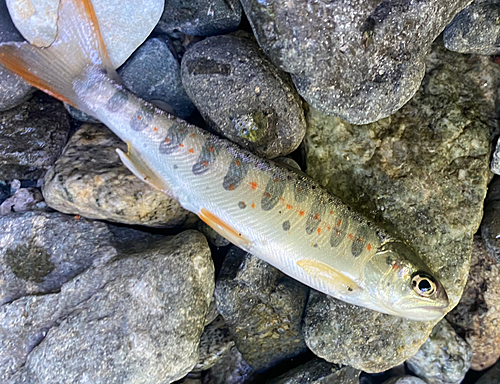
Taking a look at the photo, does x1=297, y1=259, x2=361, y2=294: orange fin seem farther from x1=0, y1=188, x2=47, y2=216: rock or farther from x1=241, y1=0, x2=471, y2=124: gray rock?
x1=0, y1=188, x2=47, y2=216: rock

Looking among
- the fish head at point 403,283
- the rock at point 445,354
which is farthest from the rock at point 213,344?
the rock at point 445,354

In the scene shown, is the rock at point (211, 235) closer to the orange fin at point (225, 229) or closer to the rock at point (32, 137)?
the orange fin at point (225, 229)

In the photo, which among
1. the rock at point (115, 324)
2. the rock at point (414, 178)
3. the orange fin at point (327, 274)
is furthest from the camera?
the rock at point (414, 178)

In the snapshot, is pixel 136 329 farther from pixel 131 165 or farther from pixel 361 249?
pixel 361 249

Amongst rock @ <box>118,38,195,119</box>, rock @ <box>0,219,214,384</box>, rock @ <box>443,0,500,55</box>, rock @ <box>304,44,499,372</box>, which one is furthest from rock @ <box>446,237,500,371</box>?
rock @ <box>118,38,195,119</box>

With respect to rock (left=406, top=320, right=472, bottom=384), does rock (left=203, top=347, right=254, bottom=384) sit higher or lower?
higher

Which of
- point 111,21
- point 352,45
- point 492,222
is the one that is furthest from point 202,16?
point 492,222
